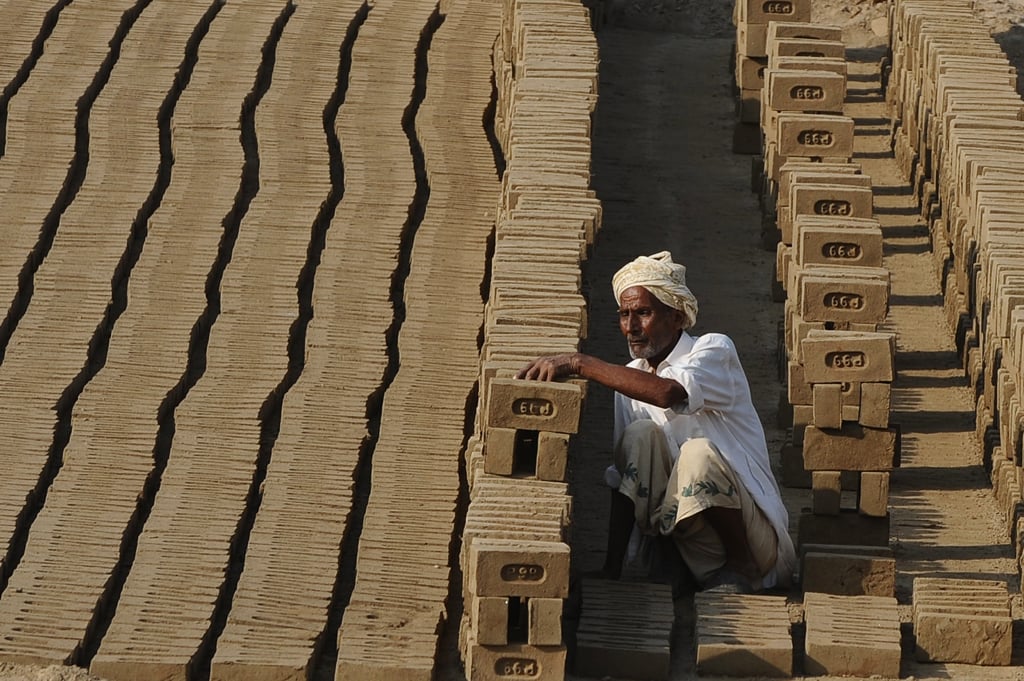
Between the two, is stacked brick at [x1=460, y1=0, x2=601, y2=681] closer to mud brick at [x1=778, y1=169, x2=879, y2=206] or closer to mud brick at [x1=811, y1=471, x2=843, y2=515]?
mud brick at [x1=778, y1=169, x2=879, y2=206]

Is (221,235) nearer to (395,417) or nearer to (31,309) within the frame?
(31,309)

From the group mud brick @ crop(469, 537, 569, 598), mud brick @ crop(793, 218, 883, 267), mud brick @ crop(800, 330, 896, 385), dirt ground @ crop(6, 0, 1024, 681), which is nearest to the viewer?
mud brick @ crop(469, 537, 569, 598)

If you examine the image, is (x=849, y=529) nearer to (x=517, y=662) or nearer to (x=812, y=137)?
(x=517, y=662)

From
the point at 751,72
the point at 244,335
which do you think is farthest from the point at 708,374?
the point at 751,72

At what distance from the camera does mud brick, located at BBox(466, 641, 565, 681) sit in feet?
22.2

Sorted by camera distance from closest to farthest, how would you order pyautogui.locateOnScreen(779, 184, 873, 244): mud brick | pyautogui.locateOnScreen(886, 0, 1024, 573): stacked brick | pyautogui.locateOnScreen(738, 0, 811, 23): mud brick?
1. pyautogui.locateOnScreen(886, 0, 1024, 573): stacked brick
2. pyautogui.locateOnScreen(779, 184, 873, 244): mud brick
3. pyautogui.locateOnScreen(738, 0, 811, 23): mud brick

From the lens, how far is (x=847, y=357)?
7.59 meters

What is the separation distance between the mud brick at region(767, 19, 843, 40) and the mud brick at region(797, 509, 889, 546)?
161 inches

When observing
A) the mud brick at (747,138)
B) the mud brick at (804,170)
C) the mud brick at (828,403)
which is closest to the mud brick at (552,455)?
the mud brick at (828,403)

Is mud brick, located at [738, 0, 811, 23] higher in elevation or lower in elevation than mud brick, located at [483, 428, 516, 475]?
higher

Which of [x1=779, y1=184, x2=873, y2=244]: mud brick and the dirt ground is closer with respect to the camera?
the dirt ground

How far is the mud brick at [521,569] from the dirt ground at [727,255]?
0.63m

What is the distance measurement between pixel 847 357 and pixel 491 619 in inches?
67.3

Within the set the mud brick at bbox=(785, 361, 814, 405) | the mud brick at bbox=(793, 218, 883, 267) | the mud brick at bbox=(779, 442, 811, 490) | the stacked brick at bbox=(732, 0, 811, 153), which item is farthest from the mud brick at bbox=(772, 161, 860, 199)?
the stacked brick at bbox=(732, 0, 811, 153)
